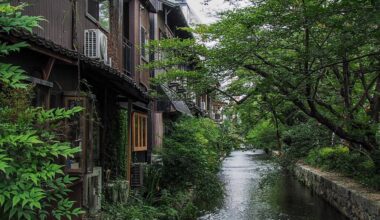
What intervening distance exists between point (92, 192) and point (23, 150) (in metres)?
4.15

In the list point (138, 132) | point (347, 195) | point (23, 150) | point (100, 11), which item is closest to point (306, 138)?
point (347, 195)

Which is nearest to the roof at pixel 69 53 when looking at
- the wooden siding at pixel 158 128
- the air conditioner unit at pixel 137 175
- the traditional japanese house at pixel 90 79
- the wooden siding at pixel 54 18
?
the traditional japanese house at pixel 90 79

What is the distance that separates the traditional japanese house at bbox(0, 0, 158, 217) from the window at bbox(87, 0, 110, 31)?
0.08ft

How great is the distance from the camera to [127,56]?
15.0 meters

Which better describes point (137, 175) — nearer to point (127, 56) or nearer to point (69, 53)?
point (127, 56)

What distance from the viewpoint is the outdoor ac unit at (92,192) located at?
7922 mm

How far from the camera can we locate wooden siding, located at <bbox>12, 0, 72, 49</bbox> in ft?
25.0

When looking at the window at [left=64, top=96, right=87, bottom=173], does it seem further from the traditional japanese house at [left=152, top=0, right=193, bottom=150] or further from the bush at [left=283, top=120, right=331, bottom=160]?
the bush at [left=283, top=120, right=331, bottom=160]

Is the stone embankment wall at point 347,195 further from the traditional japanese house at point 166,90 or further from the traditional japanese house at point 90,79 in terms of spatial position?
the traditional japanese house at point 166,90

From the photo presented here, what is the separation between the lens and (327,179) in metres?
18.1

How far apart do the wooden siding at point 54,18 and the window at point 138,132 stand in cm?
529

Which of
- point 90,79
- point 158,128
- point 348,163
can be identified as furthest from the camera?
point 158,128

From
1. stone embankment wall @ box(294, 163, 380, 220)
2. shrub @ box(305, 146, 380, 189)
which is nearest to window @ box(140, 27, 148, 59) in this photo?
stone embankment wall @ box(294, 163, 380, 220)

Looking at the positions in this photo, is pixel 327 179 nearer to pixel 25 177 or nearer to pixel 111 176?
pixel 111 176
